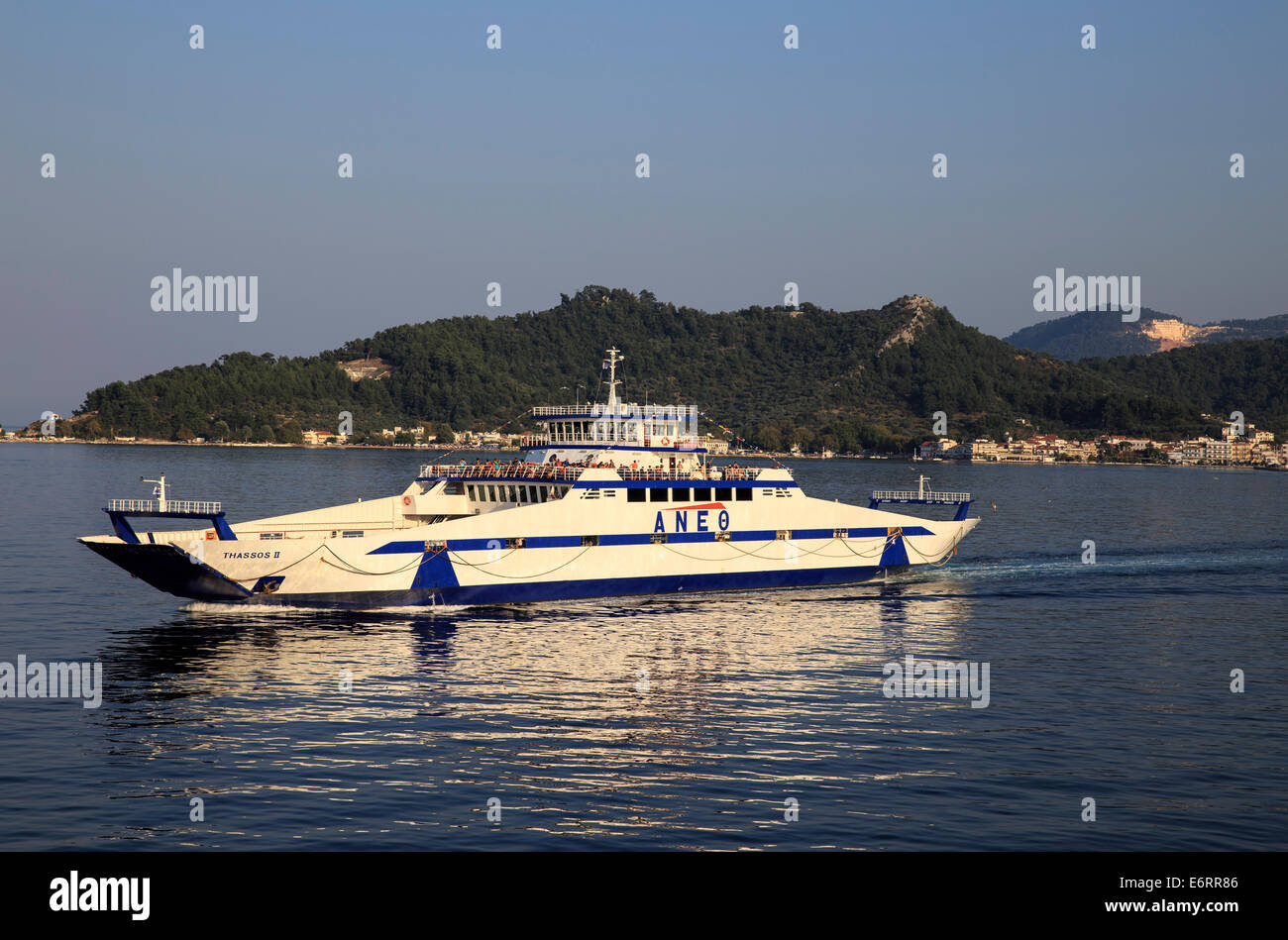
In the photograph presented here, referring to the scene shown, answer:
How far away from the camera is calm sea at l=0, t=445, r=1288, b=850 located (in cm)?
1970

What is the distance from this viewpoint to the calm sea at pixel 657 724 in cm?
1970

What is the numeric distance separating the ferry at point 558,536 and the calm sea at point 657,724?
3.83 ft

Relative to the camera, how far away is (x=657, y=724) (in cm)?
2683

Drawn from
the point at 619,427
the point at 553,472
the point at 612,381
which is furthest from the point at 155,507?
the point at 612,381

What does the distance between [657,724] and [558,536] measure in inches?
652

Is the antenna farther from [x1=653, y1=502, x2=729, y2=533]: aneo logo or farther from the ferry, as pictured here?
[x1=653, y1=502, x2=729, y2=533]: aneo logo

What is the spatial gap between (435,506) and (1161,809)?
105 ft

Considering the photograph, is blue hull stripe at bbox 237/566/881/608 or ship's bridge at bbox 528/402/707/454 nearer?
blue hull stripe at bbox 237/566/881/608
